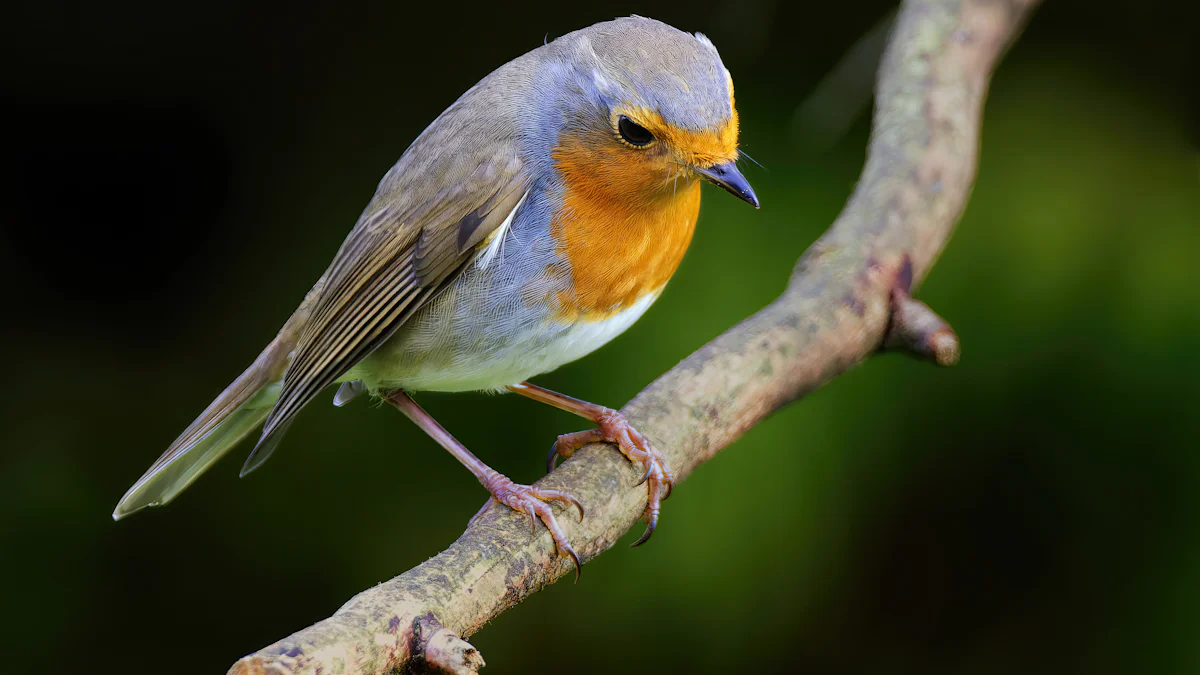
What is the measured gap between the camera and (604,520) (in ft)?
7.57

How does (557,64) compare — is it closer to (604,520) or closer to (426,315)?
(426,315)

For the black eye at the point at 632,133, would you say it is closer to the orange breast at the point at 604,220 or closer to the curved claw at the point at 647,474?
the orange breast at the point at 604,220

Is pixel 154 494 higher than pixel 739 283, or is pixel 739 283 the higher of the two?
pixel 739 283

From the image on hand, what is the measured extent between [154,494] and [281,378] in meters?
0.40

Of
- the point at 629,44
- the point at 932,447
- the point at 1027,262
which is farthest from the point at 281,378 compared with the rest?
the point at 1027,262

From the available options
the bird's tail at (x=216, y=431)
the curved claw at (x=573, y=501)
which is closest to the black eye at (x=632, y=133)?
the curved claw at (x=573, y=501)

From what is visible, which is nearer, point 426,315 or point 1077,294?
point 426,315

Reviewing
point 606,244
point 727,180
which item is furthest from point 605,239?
point 727,180

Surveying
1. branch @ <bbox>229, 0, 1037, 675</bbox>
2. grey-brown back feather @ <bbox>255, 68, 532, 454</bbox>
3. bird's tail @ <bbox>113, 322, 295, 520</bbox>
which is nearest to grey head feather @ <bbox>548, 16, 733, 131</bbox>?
grey-brown back feather @ <bbox>255, 68, 532, 454</bbox>

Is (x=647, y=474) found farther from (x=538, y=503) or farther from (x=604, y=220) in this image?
(x=604, y=220)

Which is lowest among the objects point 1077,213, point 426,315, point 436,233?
point 426,315

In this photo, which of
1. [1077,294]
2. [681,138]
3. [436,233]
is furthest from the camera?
[1077,294]

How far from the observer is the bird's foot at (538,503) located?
2.16 m

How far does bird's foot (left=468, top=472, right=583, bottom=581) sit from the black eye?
73cm
